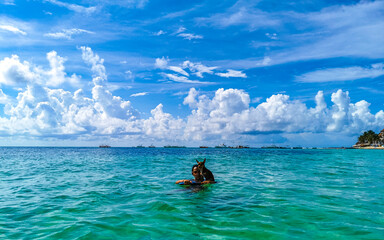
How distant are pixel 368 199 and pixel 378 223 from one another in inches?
160

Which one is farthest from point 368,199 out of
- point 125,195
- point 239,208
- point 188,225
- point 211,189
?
point 125,195

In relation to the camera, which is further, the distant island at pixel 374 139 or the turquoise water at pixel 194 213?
the distant island at pixel 374 139

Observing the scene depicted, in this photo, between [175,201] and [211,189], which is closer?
[175,201]

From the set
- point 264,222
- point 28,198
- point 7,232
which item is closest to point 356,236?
point 264,222

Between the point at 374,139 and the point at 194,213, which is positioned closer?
the point at 194,213

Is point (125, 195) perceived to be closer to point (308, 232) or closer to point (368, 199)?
point (308, 232)

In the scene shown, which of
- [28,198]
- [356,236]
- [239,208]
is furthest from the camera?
[28,198]

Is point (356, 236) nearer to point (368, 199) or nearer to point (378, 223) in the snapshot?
point (378, 223)

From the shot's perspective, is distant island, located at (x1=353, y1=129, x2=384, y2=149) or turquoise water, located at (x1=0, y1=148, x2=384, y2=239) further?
distant island, located at (x1=353, y1=129, x2=384, y2=149)

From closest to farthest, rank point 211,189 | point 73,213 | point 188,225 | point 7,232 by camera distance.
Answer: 1. point 7,232
2. point 188,225
3. point 73,213
4. point 211,189

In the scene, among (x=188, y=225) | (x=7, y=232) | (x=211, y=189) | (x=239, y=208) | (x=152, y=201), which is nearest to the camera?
(x=7, y=232)

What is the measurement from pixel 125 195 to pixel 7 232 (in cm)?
567

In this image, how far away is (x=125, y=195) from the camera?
1247 centimetres

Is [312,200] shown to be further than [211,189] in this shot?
No
